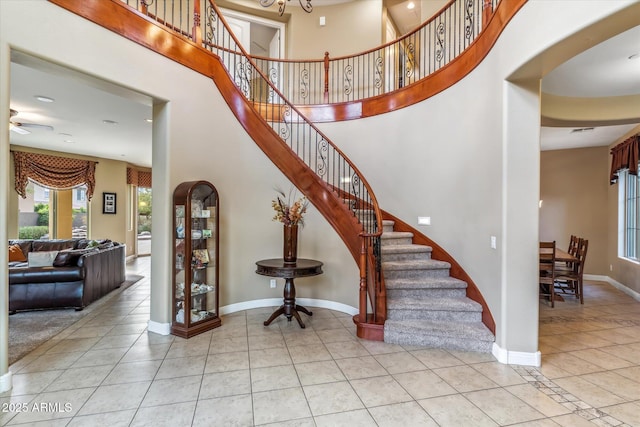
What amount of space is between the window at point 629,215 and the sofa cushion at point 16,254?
38.3 ft

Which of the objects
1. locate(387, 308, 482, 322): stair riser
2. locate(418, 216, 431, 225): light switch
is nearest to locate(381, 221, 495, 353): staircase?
locate(387, 308, 482, 322): stair riser

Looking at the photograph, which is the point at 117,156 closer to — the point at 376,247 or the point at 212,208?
the point at 212,208

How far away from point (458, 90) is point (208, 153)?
3.34m

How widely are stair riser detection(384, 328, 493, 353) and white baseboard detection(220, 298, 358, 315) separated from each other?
971 mm

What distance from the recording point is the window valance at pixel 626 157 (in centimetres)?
527

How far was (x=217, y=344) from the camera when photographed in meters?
3.47

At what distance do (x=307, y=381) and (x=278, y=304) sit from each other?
2283mm

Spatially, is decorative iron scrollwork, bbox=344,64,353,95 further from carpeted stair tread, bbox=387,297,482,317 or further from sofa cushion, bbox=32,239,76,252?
sofa cushion, bbox=32,239,76,252

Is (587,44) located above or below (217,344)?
above

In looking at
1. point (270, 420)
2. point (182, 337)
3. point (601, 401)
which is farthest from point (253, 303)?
point (601, 401)

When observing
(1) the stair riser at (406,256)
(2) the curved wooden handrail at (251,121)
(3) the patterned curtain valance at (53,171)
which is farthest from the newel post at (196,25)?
(3) the patterned curtain valance at (53,171)

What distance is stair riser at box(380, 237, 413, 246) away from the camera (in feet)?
15.7

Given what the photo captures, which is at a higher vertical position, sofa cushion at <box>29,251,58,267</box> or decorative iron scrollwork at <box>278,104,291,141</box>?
decorative iron scrollwork at <box>278,104,291,141</box>

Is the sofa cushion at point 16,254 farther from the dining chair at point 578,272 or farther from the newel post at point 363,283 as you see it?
the dining chair at point 578,272
